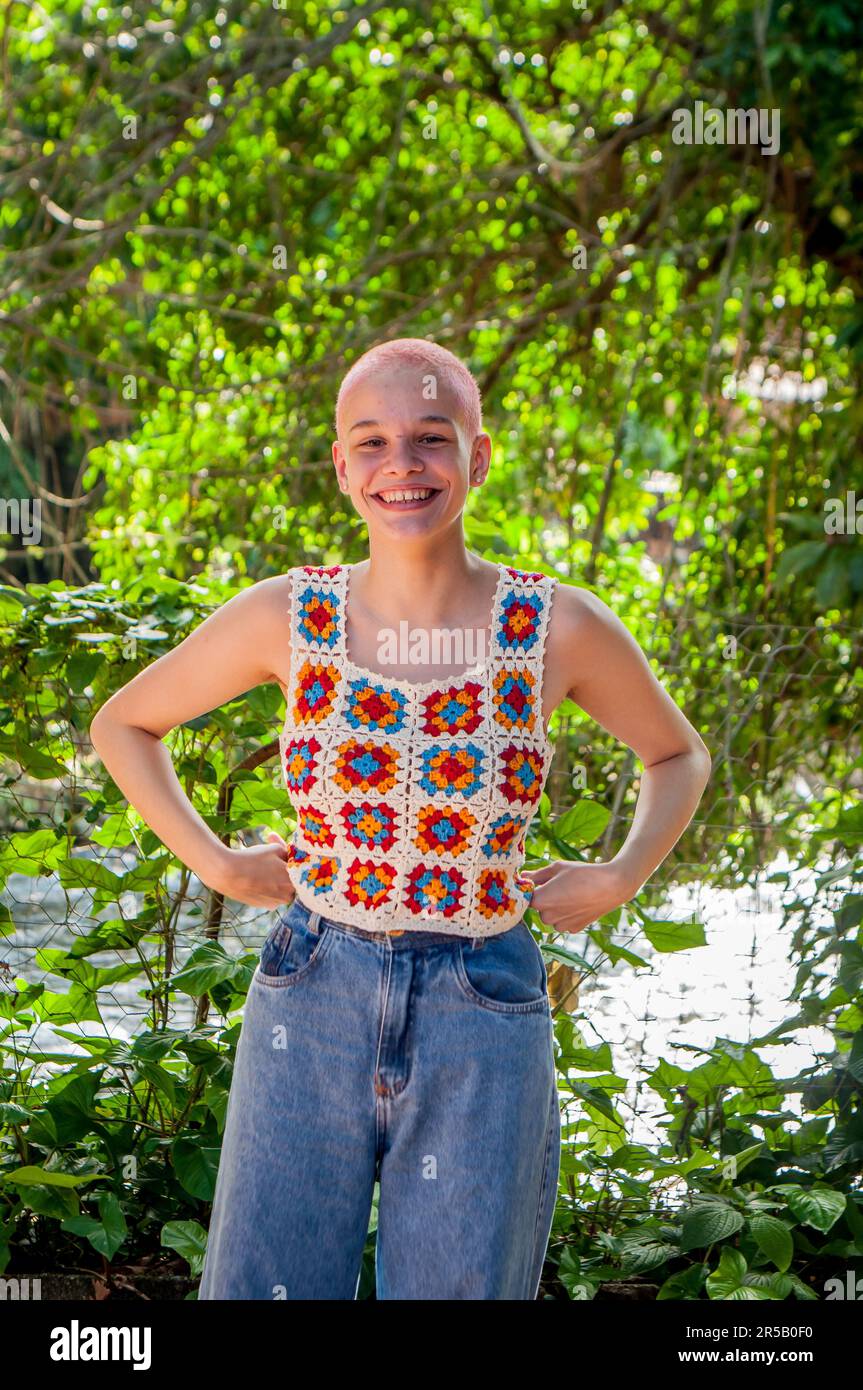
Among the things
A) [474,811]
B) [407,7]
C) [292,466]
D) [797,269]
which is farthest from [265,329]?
[474,811]

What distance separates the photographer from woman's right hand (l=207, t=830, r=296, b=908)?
1.41m

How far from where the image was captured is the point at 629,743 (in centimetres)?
143

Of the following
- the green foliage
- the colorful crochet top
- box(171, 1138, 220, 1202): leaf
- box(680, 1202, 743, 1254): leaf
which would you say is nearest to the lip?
the colorful crochet top

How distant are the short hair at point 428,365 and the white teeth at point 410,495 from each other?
86 mm

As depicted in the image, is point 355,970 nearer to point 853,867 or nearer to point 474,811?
point 474,811

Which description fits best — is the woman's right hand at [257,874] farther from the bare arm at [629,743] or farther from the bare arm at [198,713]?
the bare arm at [629,743]

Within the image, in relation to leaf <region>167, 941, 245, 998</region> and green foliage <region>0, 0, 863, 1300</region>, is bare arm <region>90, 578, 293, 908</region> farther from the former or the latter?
green foliage <region>0, 0, 863, 1300</region>

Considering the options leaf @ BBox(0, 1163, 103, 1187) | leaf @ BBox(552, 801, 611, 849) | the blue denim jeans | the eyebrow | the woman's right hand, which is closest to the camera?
the blue denim jeans

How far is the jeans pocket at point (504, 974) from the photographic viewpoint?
4.03 ft

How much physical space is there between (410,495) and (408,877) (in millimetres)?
340

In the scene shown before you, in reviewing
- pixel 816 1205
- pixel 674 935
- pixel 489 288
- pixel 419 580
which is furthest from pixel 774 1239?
pixel 489 288

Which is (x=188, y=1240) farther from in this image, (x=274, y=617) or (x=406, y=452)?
(x=406, y=452)

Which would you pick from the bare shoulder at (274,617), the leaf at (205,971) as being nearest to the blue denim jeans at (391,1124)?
the bare shoulder at (274,617)
